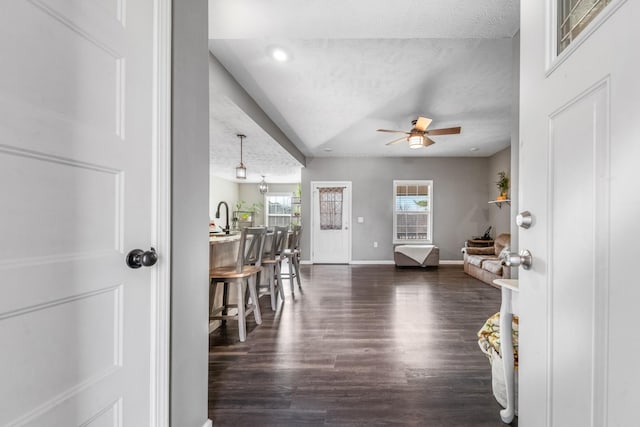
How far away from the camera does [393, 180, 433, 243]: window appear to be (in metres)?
7.10

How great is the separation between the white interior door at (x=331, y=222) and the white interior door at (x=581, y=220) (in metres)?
6.19

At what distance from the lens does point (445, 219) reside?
23.1 ft

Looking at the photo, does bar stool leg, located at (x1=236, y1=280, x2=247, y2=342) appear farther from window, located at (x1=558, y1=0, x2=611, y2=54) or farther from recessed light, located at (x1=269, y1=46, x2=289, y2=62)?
window, located at (x1=558, y1=0, x2=611, y2=54)

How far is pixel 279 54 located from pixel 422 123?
2195 millimetres

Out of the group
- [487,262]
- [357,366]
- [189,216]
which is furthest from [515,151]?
[487,262]

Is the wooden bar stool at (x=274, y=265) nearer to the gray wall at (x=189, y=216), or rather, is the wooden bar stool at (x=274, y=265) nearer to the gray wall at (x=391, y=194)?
the gray wall at (x=189, y=216)

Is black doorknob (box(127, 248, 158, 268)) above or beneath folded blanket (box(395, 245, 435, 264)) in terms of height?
above

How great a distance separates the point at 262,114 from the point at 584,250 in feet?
12.9

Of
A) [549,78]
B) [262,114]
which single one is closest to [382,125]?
[262,114]

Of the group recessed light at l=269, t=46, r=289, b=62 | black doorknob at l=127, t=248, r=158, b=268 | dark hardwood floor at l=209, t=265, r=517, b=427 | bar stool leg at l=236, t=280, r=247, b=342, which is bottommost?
dark hardwood floor at l=209, t=265, r=517, b=427

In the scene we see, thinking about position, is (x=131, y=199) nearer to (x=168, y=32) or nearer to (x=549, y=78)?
(x=168, y=32)

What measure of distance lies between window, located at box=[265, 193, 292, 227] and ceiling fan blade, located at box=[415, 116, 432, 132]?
25.5ft

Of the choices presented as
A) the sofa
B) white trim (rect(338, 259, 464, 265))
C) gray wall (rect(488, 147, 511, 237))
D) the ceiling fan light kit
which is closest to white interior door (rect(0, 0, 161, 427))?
the ceiling fan light kit

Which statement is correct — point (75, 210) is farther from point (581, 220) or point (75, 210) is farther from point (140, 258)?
point (581, 220)
